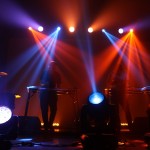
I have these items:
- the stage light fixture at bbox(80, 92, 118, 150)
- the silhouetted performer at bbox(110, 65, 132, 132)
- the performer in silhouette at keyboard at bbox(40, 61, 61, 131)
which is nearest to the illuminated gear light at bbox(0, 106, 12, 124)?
the stage light fixture at bbox(80, 92, 118, 150)

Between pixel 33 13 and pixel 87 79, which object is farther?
pixel 87 79

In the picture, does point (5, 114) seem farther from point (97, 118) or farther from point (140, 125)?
point (140, 125)

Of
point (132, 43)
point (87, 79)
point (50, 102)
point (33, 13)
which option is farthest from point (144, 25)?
point (50, 102)

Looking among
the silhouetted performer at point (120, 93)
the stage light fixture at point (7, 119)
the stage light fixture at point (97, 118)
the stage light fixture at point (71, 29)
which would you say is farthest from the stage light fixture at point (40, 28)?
the stage light fixture at point (7, 119)

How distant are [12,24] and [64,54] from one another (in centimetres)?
160

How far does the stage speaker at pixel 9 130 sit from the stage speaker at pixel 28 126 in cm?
297

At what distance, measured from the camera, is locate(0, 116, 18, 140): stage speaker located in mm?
2318

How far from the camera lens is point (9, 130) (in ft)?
7.72

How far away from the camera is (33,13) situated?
702cm

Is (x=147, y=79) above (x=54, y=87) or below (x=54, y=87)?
above

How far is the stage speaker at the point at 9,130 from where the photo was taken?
7.61ft

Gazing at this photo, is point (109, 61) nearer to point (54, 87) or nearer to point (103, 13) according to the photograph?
point (103, 13)

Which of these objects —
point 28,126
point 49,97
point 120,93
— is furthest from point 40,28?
point 120,93

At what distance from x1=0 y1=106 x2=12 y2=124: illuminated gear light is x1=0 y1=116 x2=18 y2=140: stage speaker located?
3cm
